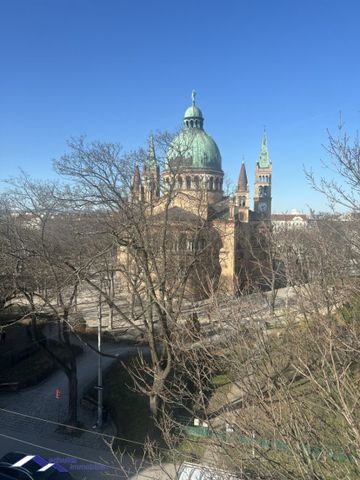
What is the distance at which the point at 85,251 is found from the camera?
16.9 m

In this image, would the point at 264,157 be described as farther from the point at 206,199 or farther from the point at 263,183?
the point at 206,199

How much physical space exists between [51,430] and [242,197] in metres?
30.3

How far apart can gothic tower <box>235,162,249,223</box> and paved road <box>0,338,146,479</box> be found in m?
21.1

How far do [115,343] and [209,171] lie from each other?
22560mm

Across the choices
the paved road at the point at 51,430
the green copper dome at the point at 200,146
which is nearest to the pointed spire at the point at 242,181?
the green copper dome at the point at 200,146

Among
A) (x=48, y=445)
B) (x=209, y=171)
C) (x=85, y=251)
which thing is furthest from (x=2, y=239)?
(x=209, y=171)

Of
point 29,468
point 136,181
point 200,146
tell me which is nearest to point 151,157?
point 136,181

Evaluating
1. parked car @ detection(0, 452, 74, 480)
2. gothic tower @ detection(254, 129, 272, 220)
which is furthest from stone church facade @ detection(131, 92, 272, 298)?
parked car @ detection(0, 452, 74, 480)

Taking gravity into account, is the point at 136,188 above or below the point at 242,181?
below

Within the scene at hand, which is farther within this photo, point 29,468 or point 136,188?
point 136,188

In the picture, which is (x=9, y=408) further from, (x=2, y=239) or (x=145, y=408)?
(x=2, y=239)

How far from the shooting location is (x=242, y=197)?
3950 centimetres

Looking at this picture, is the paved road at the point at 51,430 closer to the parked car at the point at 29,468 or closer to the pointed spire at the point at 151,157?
the parked car at the point at 29,468

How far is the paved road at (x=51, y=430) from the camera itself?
1133 centimetres
